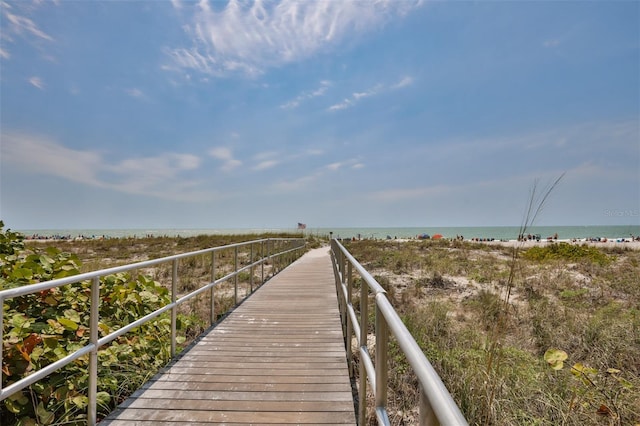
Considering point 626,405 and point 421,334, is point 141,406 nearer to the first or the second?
point 421,334

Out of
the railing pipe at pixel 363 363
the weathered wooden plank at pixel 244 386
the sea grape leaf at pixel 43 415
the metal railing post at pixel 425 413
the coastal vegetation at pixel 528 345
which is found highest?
the metal railing post at pixel 425 413

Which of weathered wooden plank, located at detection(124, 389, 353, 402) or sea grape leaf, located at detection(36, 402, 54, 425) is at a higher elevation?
sea grape leaf, located at detection(36, 402, 54, 425)

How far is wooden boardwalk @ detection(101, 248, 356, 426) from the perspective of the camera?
275 centimetres

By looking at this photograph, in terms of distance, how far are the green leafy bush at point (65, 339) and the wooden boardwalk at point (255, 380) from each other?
0.35 meters

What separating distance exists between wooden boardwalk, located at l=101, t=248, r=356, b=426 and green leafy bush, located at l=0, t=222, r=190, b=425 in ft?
1.14

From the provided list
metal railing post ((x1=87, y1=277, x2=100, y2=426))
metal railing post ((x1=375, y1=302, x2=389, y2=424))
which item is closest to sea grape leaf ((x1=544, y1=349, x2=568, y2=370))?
metal railing post ((x1=375, y1=302, x2=389, y2=424))

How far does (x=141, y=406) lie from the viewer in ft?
9.39

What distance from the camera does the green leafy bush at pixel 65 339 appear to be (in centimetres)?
264

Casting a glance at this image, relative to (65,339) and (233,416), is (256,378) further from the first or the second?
(65,339)

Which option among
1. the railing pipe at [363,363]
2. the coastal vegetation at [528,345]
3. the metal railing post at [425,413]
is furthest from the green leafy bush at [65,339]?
the metal railing post at [425,413]

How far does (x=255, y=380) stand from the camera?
3.37 meters

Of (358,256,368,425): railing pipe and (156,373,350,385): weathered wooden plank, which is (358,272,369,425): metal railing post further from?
(156,373,350,385): weathered wooden plank

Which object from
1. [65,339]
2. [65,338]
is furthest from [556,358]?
[65,338]

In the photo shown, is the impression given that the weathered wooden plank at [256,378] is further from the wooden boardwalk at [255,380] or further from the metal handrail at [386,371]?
the metal handrail at [386,371]
